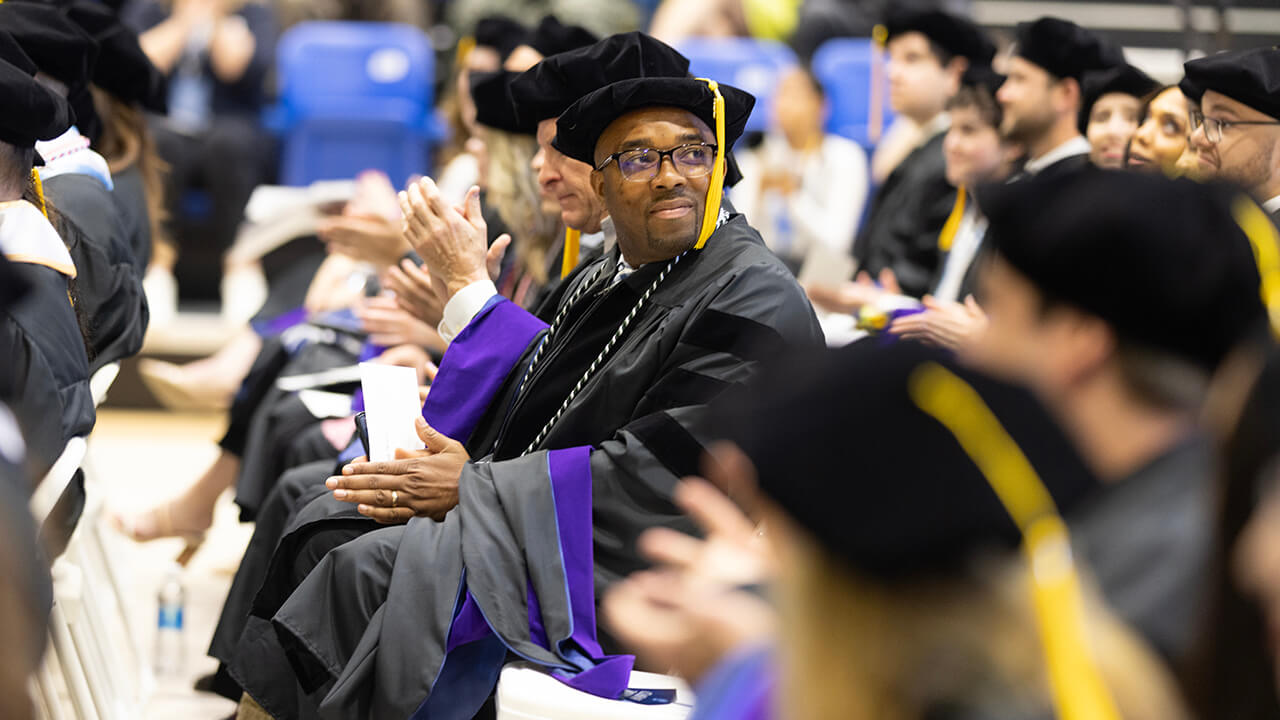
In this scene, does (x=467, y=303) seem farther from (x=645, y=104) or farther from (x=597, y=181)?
(x=645, y=104)

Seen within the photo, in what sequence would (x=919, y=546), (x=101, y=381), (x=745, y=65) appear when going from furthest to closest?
(x=745, y=65) < (x=101, y=381) < (x=919, y=546)

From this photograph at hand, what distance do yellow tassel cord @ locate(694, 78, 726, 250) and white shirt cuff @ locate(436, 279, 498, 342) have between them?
520 millimetres

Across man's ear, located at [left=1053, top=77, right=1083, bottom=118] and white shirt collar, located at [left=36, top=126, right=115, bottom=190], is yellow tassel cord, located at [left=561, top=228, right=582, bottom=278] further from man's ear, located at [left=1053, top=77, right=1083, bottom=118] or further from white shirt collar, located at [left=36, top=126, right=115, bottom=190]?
man's ear, located at [left=1053, top=77, right=1083, bottom=118]

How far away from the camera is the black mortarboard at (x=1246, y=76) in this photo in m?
3.27

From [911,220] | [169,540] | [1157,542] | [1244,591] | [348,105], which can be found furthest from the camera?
[348,105]

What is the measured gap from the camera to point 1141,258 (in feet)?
4.79

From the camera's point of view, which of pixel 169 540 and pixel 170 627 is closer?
pixel 170 627

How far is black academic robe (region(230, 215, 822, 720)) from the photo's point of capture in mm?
2721

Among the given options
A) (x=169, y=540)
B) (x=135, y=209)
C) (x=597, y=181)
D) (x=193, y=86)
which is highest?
(x=597, y=181)

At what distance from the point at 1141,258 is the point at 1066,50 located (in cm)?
352

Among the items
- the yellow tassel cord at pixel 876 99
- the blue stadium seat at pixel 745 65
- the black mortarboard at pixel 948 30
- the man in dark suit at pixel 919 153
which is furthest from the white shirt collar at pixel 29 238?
the yellow tassel cord at pixel 876 99

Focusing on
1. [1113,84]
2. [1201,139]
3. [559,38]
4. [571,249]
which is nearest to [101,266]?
[571,249]

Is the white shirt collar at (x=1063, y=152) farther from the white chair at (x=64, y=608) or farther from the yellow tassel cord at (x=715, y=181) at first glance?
the white chair at (x=64, y=608)

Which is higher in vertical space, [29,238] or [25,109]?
[25,109]
